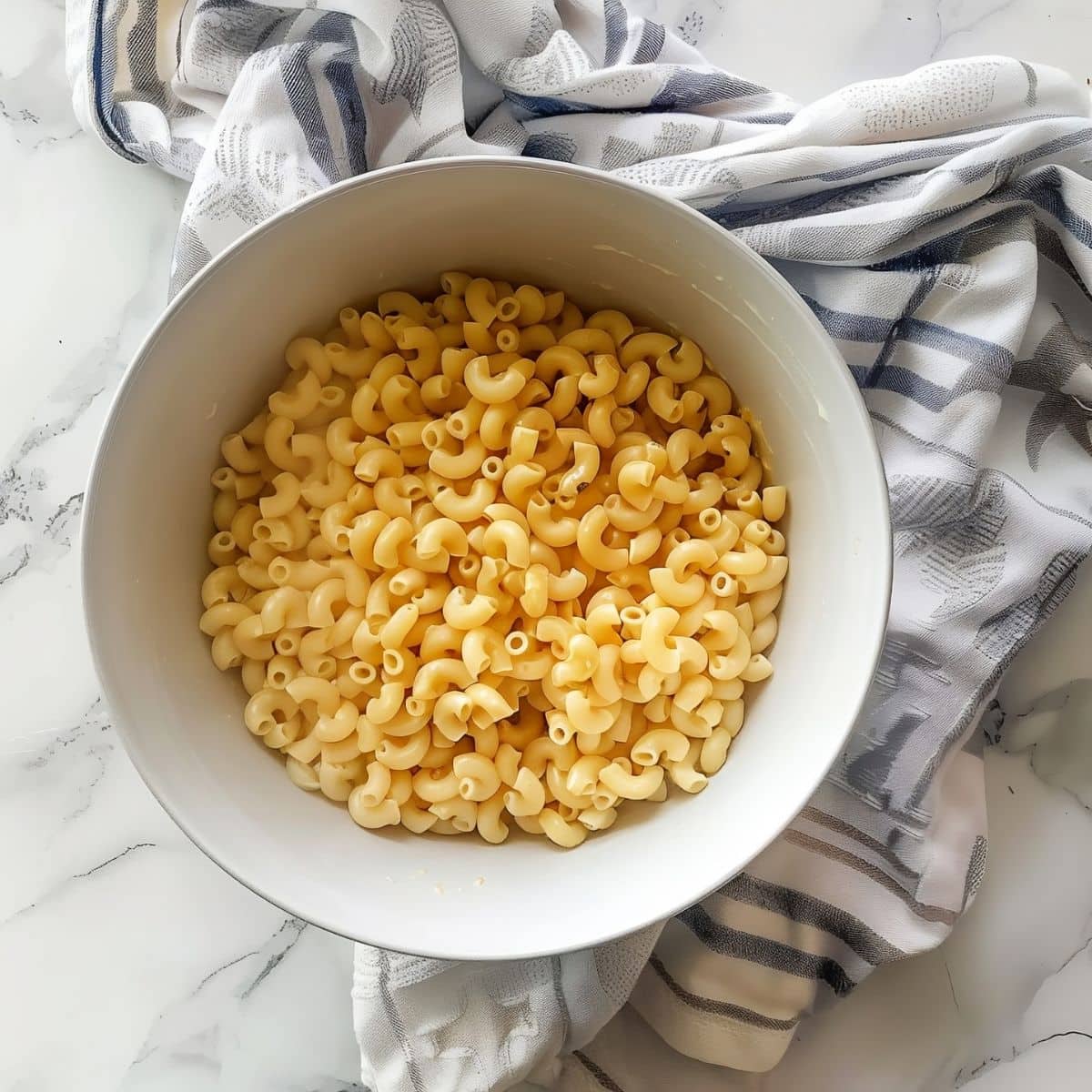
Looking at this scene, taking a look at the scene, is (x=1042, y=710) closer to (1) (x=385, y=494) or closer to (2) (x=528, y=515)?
(2) (x=528, y=515)

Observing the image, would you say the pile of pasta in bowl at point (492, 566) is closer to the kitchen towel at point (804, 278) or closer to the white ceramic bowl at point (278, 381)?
the white ceramic bowl at point (278, 381)

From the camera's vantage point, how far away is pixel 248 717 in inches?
34.7

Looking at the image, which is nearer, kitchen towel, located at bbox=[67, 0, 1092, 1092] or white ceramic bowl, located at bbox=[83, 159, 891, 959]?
white ceramic bowl, located at bbox=[83, 159, 891, 959]

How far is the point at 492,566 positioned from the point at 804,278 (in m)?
0.40

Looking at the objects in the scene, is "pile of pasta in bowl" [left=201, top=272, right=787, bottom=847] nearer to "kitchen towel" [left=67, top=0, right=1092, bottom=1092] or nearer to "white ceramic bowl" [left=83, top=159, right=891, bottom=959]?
"white ceramic bowl" [left=83, top=159, right=891, bottom=959]

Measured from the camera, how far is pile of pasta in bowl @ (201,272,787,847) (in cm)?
86

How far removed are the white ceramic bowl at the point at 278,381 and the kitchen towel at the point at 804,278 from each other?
0.10m

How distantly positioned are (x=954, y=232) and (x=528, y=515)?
1.55 feet

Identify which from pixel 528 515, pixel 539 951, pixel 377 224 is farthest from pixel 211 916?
pixel 377 224

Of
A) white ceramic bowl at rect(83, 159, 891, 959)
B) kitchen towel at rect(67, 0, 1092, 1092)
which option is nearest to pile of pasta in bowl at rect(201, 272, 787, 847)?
white ceramic bowl at rect(83, 159, 891, 959)

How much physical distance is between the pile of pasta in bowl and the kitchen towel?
13cm

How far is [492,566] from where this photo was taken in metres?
0.86

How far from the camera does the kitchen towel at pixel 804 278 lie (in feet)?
3.00

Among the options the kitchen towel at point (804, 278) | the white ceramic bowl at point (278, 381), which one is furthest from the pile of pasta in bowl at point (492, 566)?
the kitchen towel at point (804, 278)
